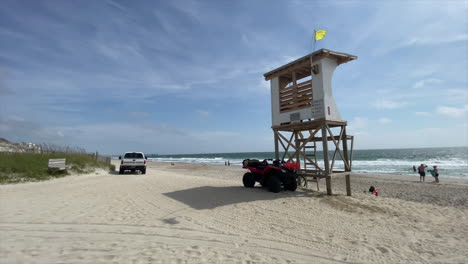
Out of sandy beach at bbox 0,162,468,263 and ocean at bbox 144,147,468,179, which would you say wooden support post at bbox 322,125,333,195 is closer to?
sandy beach at bbox 0,162,468,263

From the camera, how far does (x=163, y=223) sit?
5047mm

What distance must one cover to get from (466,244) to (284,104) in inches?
290

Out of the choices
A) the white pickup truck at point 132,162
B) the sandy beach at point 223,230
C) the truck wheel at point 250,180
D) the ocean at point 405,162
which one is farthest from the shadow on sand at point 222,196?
the ocean at point 405,162

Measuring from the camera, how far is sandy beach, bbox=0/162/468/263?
360cm

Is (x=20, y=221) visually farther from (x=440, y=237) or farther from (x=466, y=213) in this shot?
(x=466, y=213)

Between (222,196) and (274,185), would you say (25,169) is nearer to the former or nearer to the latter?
(222,196)

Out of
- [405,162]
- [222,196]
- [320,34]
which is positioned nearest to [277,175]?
[222,196]

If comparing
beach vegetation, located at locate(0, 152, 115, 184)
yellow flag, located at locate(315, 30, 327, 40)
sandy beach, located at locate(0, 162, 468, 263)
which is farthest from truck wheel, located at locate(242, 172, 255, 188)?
beach vegetation, located at locate(0, 152, 115, 184)

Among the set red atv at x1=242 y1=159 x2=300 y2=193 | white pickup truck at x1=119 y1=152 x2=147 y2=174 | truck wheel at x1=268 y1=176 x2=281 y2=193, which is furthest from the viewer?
white pickup truck at x1=119 y1=152 x2=147 y2=174

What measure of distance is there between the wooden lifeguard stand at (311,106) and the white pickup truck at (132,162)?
11661 millimetres

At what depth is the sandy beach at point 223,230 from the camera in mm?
3596

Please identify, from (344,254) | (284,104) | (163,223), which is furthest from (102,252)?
(284,104)

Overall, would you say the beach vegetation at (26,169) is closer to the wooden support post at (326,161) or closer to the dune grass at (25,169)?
the dune grass at (25,169)

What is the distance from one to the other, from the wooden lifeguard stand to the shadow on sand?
5.03ft
